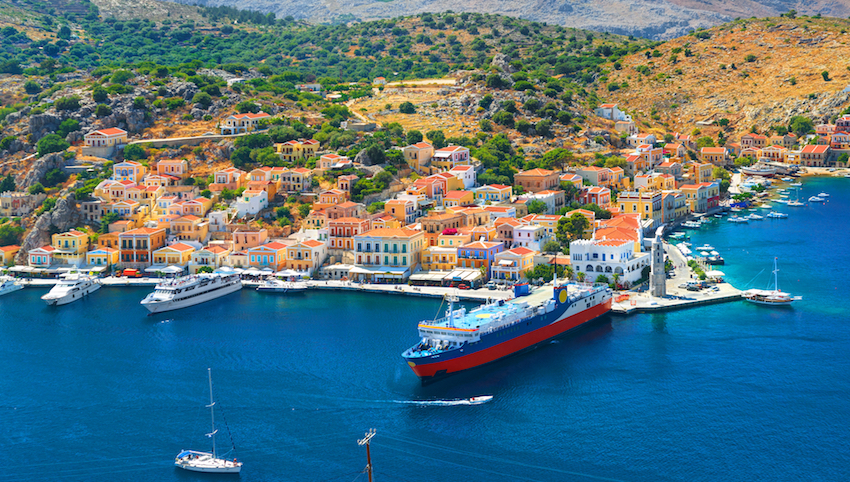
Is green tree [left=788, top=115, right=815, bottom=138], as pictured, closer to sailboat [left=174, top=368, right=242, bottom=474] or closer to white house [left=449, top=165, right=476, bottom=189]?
white house [left=449, top=165, right=476, bottom=189]

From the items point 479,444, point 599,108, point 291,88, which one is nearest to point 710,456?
point 479,444

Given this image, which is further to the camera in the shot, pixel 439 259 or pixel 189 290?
pixel 439 259

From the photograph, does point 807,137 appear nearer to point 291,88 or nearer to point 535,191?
point 535,191

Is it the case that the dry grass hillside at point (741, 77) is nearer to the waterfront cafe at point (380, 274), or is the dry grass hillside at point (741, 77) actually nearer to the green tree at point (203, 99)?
the green tree at point (203, 99)

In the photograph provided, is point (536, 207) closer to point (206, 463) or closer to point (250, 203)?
point (250, 203)

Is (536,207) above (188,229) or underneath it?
above

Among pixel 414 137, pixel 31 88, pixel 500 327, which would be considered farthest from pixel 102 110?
pixel 500 327

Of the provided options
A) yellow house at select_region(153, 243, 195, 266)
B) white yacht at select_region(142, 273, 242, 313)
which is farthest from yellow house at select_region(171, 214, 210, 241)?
white yacht at select_region(142, 273, 242, 313)
